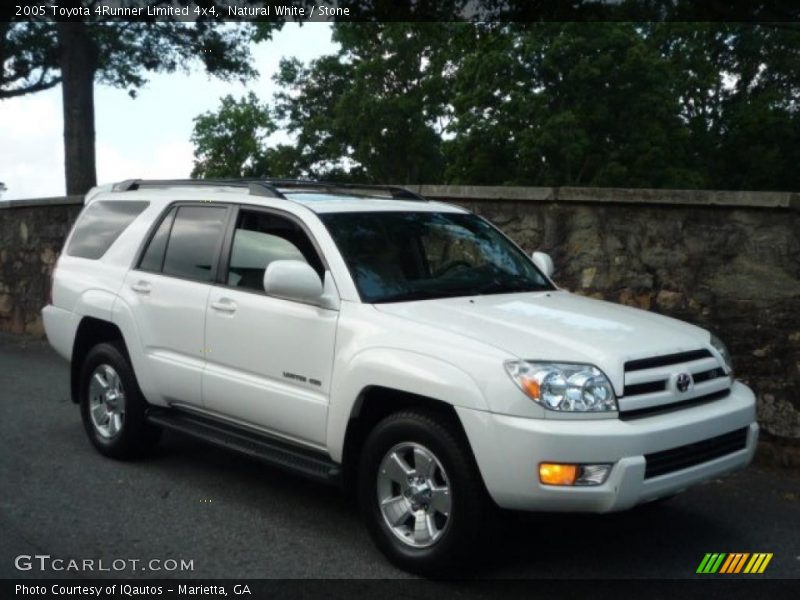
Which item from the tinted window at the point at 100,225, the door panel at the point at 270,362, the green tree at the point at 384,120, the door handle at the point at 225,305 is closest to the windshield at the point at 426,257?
the door panel at the point at 270,362

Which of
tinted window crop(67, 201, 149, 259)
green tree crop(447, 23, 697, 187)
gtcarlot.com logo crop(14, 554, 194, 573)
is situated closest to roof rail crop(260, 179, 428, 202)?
tinted window crop(67, 201, 149, 259)

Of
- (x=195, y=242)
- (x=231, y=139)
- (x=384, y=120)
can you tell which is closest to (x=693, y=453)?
(x=195, y=242)

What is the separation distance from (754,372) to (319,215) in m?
3.51

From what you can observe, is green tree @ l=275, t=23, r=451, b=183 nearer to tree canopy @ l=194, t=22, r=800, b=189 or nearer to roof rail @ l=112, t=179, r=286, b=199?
tree canopy @ l=194, t=22, r=800, b=189

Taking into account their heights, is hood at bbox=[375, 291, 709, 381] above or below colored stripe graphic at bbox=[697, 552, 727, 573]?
above

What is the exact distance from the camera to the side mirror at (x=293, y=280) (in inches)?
203

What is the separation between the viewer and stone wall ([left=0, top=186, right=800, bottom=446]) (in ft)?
23.5

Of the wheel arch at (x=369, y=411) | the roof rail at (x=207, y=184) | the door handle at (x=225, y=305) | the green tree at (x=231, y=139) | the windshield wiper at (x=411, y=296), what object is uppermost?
the roof rail at (x=207, y=184)

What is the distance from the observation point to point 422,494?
4.76 metres

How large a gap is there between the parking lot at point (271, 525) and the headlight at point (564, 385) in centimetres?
63

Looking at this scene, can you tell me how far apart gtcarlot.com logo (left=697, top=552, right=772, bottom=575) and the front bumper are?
69 cm

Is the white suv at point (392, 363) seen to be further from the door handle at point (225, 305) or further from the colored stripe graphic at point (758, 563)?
the colored stripe graphic at point (758, 563)

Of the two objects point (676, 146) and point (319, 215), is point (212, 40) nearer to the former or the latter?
point (319, 215)

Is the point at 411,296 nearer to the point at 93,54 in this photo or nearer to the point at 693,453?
the point at 693,453
